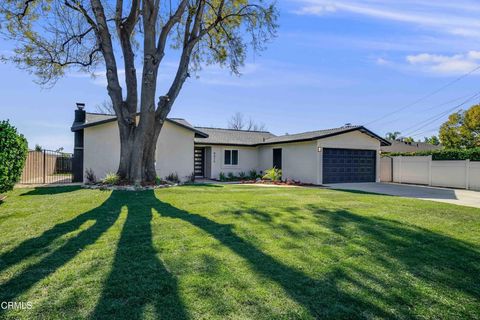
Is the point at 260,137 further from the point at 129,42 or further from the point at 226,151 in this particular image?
the point at 129,42

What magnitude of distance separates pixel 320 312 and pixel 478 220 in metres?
6.40

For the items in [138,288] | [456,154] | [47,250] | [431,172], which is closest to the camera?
[138,288]

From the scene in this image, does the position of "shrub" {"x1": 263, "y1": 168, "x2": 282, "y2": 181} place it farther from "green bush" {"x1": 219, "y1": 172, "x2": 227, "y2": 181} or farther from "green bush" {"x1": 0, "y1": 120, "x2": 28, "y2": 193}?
"green bush" {"x1": 0, "y1": 120, "x2": 28, "y2": 193}

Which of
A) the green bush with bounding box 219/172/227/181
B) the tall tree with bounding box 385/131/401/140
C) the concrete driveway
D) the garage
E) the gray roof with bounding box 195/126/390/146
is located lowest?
the concrete driveway

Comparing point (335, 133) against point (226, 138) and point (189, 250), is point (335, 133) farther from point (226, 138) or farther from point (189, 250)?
point (189, 250)

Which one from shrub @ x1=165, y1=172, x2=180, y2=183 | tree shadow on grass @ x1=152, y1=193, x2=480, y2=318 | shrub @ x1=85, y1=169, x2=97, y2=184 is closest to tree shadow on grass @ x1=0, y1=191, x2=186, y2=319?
tree shadow on grass @ x1=152, y1=193, x2=480, y2=318

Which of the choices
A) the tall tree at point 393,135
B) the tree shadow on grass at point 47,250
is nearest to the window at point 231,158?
the tree shadow on grass at point 47,250

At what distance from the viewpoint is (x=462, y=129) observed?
29.7 metres

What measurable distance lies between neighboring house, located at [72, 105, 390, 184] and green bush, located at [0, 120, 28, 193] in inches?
211

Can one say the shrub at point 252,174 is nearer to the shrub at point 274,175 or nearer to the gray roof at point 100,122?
the shrub at point 274,175

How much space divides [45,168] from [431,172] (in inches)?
878

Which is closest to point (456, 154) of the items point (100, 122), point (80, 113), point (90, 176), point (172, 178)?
point (172, 178)

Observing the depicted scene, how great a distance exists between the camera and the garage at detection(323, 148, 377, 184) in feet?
55.1

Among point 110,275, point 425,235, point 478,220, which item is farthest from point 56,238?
point 478,220
